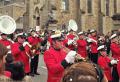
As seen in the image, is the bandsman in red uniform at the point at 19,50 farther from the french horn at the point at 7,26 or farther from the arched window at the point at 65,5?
the arched window at the point at 65,5

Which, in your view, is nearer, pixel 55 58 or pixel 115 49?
pixel 55 58

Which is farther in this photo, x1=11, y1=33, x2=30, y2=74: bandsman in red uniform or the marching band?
x1=11, y1=33, x2=30, y2=74: bandsman in red uniform

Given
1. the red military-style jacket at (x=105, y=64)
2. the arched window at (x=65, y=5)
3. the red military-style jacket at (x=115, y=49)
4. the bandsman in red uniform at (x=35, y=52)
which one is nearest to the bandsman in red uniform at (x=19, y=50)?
the red military-style jacket at (x=105, y=64)

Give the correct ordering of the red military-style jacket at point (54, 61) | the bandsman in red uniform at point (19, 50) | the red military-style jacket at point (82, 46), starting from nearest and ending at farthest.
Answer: the red military-style jacket at point (54, 61) → the bandsman in red uniform at point (19, 50) → the red military-style jacket at point (82, 46)

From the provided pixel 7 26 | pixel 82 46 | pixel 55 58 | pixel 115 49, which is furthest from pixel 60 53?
pixel 82 46

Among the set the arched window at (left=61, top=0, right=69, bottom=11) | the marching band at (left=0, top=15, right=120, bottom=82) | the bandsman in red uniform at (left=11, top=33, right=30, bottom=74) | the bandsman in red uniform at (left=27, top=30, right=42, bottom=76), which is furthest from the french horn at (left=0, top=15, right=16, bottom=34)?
the arched window at (left=61, top=0, right=69, bottom=11)

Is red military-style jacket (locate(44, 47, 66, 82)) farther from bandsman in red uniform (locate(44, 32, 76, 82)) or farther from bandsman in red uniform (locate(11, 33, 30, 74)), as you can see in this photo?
bandsman in red uniform (locate(11, 33, 30, 74))

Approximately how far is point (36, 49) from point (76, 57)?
34.9ft

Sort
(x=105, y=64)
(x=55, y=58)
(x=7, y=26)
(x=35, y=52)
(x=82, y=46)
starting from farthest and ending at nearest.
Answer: (x=35, y=52) < (x=82, y=46) < (x=7, y=26) < (x=105, y=64) < (x=55, y=58)

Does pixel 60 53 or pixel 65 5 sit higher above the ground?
pixel 65 5

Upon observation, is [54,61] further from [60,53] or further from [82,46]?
[82,46]

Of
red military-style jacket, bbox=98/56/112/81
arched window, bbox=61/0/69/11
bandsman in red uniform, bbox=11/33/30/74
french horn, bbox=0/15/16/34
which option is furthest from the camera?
arched window, bbox=61/0/69/11

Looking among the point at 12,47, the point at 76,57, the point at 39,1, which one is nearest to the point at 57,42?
the point at 76,57

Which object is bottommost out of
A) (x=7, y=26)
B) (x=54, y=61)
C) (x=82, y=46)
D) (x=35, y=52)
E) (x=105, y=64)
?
(x=35, y=52)
